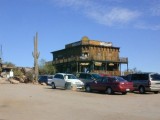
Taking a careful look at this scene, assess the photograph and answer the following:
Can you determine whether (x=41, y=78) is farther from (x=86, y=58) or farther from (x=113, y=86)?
(x=86, y=58)

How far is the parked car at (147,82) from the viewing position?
31.2 meters

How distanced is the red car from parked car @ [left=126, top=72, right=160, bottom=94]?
1773 mm

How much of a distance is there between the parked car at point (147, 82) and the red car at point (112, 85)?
5.82 feet

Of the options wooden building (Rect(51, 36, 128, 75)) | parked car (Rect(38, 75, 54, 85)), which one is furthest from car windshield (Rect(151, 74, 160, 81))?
wooden building (Rect(51, 36, 128, 75))

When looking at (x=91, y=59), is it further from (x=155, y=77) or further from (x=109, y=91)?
(x=109, y=91)

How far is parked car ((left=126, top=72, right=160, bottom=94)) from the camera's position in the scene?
1230 inches

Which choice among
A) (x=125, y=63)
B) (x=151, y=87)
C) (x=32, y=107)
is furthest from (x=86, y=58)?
(x=32, y=107)

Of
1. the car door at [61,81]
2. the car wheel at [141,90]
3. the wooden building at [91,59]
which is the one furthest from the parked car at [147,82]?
the wooden building at [91,59]

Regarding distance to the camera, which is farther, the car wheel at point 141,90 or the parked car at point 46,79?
the parked car at point 46,79

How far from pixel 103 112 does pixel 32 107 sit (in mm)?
4143

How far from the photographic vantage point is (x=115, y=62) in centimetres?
7762

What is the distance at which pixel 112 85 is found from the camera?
30.1 metres

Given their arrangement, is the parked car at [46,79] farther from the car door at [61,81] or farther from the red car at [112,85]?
the red car at [112,85]

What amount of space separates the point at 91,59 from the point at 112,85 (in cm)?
4370
